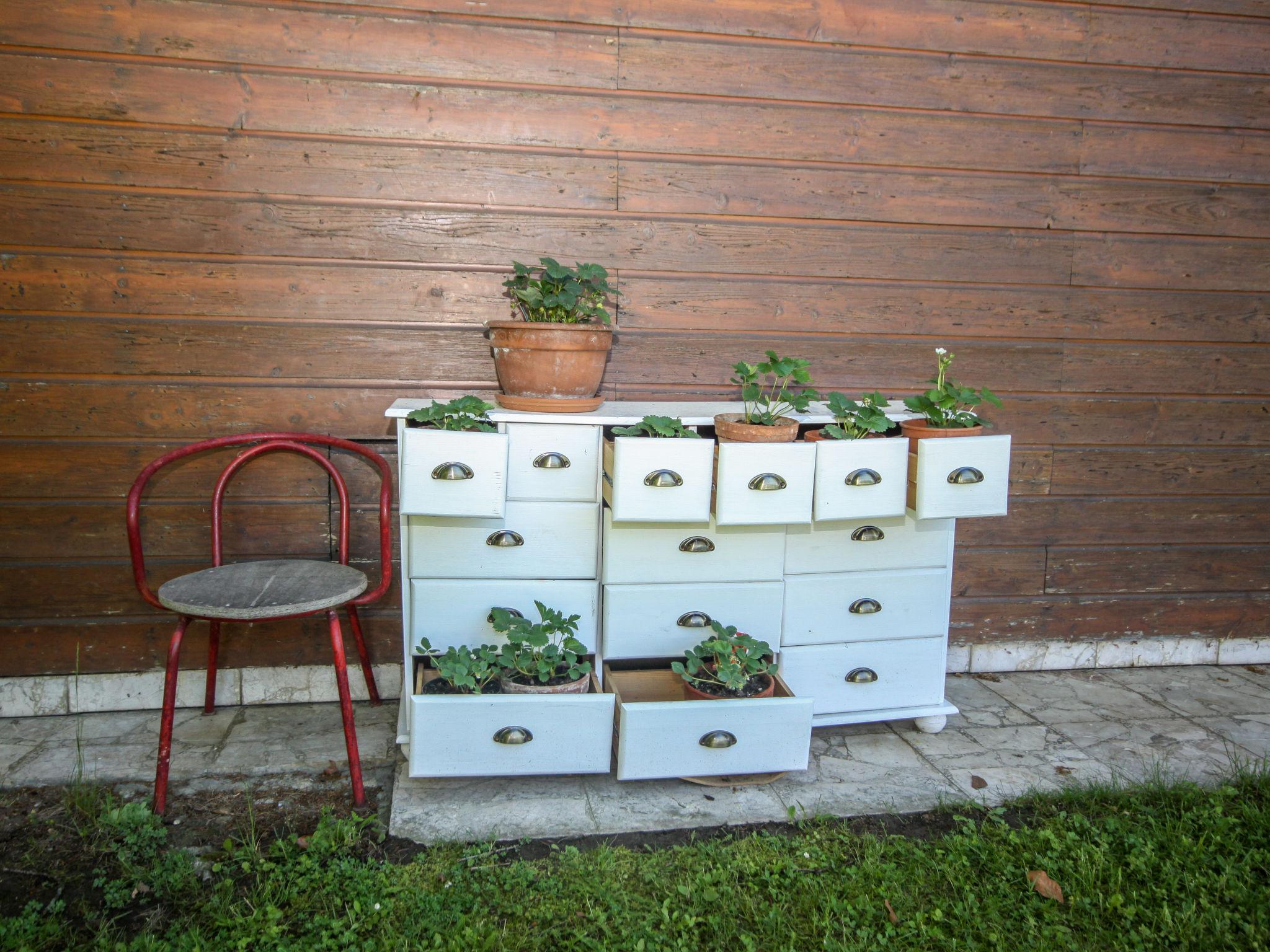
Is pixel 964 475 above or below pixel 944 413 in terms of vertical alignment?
below

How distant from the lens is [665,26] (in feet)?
8.94

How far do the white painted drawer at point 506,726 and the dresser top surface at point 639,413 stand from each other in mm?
705

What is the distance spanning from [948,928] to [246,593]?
1.75m

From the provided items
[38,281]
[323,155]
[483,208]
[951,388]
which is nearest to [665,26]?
[483,208]

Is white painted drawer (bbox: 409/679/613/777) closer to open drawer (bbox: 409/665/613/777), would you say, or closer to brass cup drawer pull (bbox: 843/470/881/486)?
open drawer (bbox: 409/665/613/777)

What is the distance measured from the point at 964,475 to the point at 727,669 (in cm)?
79

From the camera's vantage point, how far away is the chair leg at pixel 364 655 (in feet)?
8.96

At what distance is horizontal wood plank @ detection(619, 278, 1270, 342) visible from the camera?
2.87m

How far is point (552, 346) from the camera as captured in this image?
2424mm

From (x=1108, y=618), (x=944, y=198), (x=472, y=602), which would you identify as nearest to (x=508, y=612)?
(x=472, y=602)

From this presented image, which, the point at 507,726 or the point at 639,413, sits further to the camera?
the point at 639,413

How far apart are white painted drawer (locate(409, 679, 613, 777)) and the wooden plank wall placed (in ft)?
2.68

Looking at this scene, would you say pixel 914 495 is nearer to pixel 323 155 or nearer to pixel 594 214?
pixel 594 214

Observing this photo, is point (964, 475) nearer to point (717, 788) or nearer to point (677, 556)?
point (677, 556)
